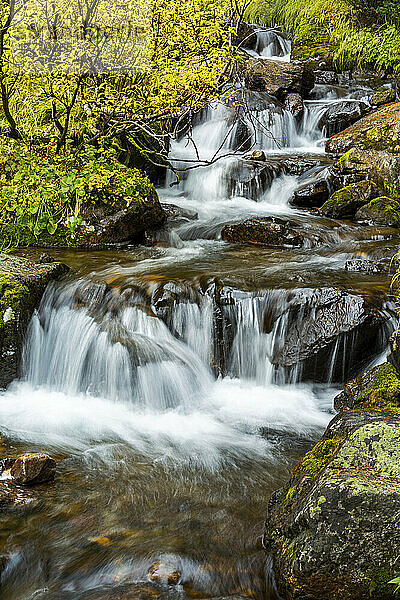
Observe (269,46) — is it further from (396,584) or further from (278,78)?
(396,584)

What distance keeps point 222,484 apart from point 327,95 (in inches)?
483

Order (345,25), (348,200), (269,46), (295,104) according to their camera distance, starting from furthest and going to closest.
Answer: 1. (269,46)
2. (345,25)
3. (295,104)
4. (348,200)

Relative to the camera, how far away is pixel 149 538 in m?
3.47

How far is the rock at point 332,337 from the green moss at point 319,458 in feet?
7.76

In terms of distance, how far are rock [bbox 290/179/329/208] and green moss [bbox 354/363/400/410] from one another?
606cm

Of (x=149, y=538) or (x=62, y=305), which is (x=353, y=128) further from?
(x=149, y=538)

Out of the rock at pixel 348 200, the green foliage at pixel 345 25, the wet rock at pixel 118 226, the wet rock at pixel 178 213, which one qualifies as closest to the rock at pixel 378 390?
the wet rock at pixel 118 226

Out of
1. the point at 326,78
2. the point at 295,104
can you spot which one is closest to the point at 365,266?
the point at 295,104

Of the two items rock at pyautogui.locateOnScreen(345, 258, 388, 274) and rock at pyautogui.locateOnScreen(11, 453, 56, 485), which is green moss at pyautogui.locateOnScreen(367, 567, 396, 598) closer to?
rock at pyautogui.locateOnScreen(11, 453, 56, 485)

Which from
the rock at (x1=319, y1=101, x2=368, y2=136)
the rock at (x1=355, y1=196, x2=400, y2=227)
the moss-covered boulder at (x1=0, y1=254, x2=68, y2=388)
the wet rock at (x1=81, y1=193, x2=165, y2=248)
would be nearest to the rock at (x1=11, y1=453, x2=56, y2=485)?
the moss-covered boulder at (x1=0, y1=254, x2=68, y2=388)

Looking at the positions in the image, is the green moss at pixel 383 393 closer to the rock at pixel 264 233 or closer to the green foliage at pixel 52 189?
the rock at pixel 264 233

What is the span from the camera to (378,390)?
12.8 feet

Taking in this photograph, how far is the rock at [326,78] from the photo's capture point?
15.0 meters

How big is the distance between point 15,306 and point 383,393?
3.79 meters
